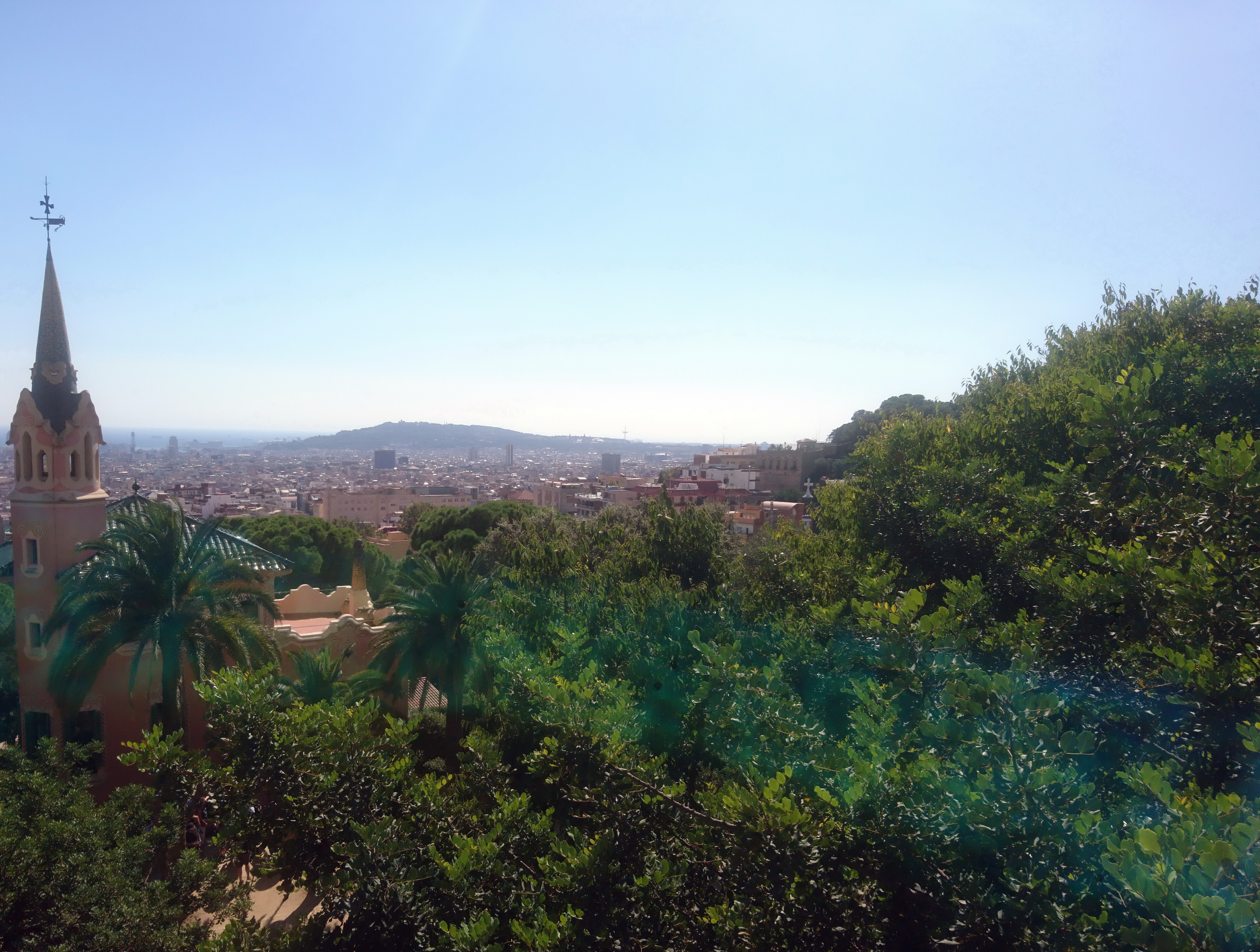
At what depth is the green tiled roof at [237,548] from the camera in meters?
14.0

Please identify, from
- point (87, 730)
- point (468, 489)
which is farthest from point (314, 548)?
point (468, 489)

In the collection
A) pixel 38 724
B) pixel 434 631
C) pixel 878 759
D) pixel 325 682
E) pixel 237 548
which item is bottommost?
pixel 38 724

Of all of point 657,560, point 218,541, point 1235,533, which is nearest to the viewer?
point 1235,533

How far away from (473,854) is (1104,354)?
8577 mm

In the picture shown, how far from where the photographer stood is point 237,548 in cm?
1471

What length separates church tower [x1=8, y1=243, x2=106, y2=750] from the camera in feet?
38.8

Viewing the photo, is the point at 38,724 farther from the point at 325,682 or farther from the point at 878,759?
the point at 878,759

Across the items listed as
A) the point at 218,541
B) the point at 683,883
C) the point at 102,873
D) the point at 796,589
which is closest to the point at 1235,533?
the point at 683,883

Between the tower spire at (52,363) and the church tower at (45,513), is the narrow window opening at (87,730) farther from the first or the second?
the tower spire at (52,363)

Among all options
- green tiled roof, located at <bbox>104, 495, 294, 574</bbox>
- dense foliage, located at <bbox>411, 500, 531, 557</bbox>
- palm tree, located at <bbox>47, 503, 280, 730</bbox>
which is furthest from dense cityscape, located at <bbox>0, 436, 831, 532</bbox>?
dense foliage, located at <bbox>411, 500, 531, 557</bbox>

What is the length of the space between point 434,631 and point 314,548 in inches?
873

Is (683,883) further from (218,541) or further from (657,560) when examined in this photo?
(218,541)

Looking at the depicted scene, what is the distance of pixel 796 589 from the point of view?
8766 mm

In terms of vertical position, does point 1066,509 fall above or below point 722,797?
above
